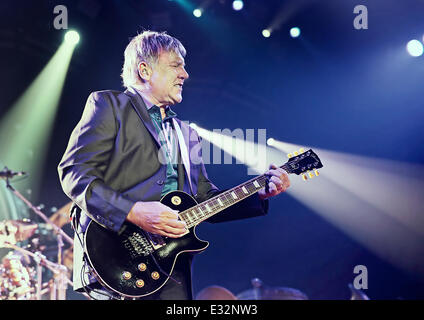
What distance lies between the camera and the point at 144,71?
3098 mm

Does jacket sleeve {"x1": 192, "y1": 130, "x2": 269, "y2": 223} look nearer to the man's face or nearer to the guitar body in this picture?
the guitar body

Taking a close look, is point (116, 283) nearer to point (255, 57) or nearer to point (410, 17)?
point (255, 57)

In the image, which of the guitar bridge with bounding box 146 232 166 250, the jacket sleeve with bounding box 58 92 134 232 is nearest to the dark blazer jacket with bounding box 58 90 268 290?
the jacket sleeve with bounding box 58 92 134 232

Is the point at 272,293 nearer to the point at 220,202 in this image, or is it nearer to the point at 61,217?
the point at 61,217

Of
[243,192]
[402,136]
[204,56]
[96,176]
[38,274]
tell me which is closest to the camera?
[96,176]

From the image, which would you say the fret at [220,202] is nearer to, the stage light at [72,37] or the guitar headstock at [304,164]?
the guitar headstock at [304,164]

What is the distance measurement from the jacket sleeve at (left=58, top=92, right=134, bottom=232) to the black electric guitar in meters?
0.11

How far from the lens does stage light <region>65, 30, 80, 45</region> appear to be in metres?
5.69

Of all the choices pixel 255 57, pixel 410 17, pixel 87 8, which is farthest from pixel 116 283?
pixel 410 17

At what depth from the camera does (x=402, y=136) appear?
684cm

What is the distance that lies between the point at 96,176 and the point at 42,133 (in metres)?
4.19

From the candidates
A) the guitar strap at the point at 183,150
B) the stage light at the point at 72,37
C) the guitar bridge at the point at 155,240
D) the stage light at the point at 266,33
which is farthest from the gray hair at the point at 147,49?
the stage light at the point at 266,33

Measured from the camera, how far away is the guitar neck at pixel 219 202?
260cm

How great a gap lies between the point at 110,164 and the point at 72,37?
12.4ft
